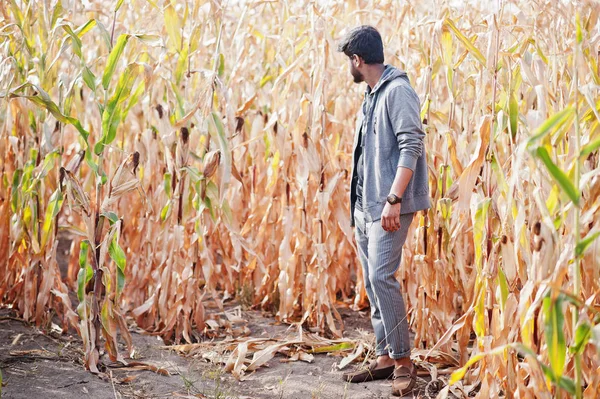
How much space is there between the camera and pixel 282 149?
3559 mm

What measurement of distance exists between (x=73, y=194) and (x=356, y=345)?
1.57m

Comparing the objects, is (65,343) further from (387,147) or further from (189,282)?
(387,147)

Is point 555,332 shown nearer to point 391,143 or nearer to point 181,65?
point 391,143

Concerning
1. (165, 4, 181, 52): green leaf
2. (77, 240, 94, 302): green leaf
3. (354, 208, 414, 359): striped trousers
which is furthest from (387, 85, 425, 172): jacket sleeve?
(77, 240, 94, 302): green leaf

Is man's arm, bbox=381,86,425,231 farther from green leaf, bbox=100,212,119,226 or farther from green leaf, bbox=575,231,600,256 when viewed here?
green leaf, bbox=100,212,119,226

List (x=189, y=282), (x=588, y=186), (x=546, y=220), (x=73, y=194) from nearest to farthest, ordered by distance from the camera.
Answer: (x=546, y=220) < (x=588, y=186) < (x=73, y=194) < (x=189, y=282)

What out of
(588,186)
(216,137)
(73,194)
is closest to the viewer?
(588,186)

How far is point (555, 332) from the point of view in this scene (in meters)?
1.81

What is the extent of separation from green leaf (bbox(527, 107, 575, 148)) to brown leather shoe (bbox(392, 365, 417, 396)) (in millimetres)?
1403

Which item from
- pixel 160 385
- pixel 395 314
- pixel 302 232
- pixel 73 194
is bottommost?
pixel 160 385

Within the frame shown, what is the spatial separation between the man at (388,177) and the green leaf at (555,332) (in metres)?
0.89

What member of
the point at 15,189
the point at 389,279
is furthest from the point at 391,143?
the point at 15,189

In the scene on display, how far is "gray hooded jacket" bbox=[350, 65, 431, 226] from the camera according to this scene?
2.63 m

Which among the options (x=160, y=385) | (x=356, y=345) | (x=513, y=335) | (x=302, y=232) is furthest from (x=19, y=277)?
(x=513, y=335)
